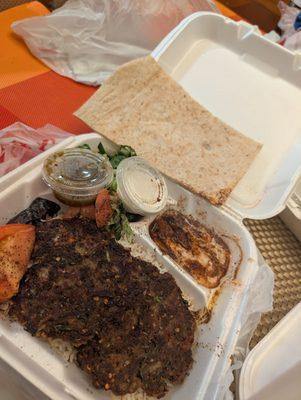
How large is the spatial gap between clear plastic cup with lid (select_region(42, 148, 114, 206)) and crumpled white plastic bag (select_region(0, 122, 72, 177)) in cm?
25

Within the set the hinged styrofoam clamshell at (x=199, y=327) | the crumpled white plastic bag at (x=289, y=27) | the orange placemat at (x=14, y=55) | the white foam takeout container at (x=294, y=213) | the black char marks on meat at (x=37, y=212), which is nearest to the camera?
the hinged styrofoam clamshell at (x=199, y=327)

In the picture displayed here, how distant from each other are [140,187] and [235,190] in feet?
1.34

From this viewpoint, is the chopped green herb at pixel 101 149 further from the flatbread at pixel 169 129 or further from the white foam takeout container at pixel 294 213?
the white foam takeout container at pixel 294 213

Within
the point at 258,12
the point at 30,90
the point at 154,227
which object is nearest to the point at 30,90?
the point at 30,90

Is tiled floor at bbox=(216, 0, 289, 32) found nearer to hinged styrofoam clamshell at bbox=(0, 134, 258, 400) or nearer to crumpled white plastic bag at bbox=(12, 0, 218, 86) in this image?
crumpled white plastic bag at bbox=(12, 0, 218, 86)

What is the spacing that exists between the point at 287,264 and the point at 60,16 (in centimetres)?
164

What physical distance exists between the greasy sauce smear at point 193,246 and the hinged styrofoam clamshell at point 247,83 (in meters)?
0.25

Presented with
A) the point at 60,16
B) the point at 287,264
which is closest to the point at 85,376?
the point at 287,264

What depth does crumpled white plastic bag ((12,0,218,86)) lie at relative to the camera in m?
2.03

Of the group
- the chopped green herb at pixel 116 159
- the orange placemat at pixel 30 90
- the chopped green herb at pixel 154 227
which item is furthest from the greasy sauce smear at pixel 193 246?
the orange placemat at pixel 30 90

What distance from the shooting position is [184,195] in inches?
58.6

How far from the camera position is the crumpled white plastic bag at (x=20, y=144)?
1.42 meters

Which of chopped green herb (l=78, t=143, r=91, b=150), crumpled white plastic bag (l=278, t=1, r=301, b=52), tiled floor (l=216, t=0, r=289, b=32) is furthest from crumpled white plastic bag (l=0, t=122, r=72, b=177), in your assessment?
tiled floor (l=216, t=0, r=289, b=32)

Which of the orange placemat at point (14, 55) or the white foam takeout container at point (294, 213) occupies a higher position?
Answer: the white foam takeout container at point (294, 213)
